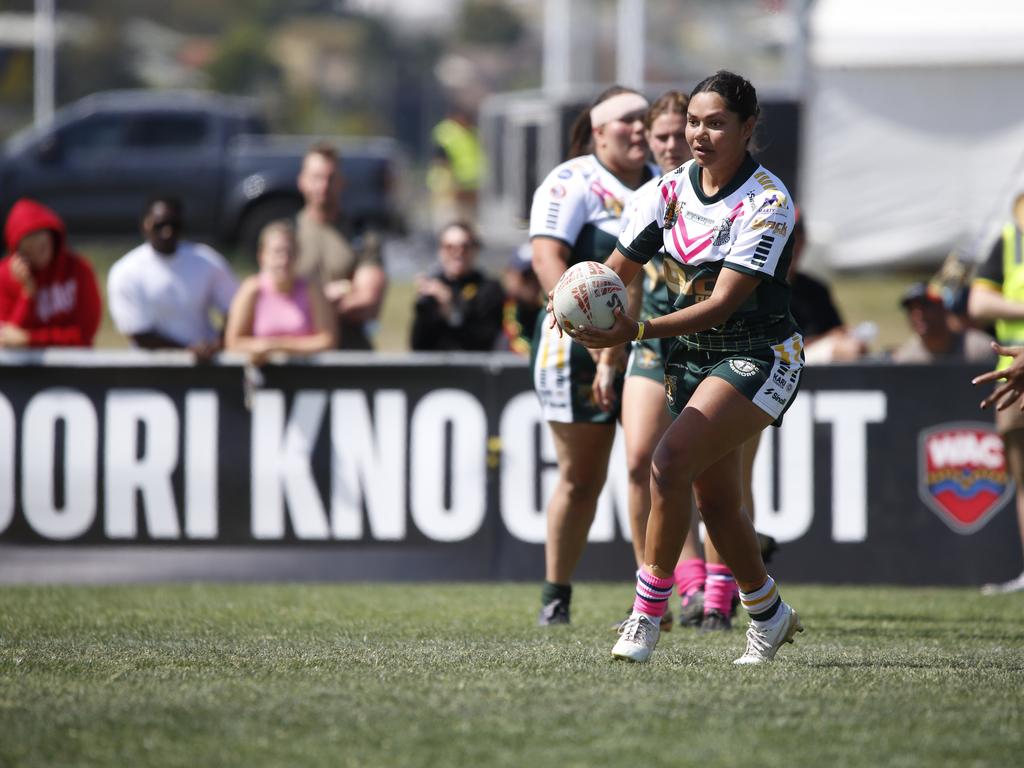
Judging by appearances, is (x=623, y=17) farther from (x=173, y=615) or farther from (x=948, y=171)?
(x=173, y=615)

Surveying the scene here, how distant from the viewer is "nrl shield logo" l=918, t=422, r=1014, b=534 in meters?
9.03

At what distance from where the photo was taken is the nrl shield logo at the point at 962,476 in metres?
9.03

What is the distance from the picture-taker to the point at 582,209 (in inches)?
257

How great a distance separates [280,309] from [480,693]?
16.5ft

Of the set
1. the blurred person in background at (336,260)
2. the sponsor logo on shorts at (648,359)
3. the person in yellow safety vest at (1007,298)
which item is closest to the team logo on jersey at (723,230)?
the sponsor logo on shorts at (648,359)

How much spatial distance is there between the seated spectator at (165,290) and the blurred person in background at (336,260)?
23.9 inches

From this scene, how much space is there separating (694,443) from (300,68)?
6891 centimetres

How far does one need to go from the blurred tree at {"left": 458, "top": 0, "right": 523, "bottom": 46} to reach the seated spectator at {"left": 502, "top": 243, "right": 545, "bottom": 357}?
66.8 m

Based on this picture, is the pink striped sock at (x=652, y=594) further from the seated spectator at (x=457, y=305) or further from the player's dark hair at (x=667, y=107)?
the seated spectator at (x=457, y=305)

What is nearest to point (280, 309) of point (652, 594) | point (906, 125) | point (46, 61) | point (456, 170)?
point (652, 594)

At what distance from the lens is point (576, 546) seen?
22.4ft

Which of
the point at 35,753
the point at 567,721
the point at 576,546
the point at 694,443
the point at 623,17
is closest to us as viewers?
the point at 35,753

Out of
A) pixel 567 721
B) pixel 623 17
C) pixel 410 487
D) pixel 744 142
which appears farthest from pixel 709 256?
pixel 623 17

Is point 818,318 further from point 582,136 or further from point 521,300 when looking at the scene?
point 582,136
